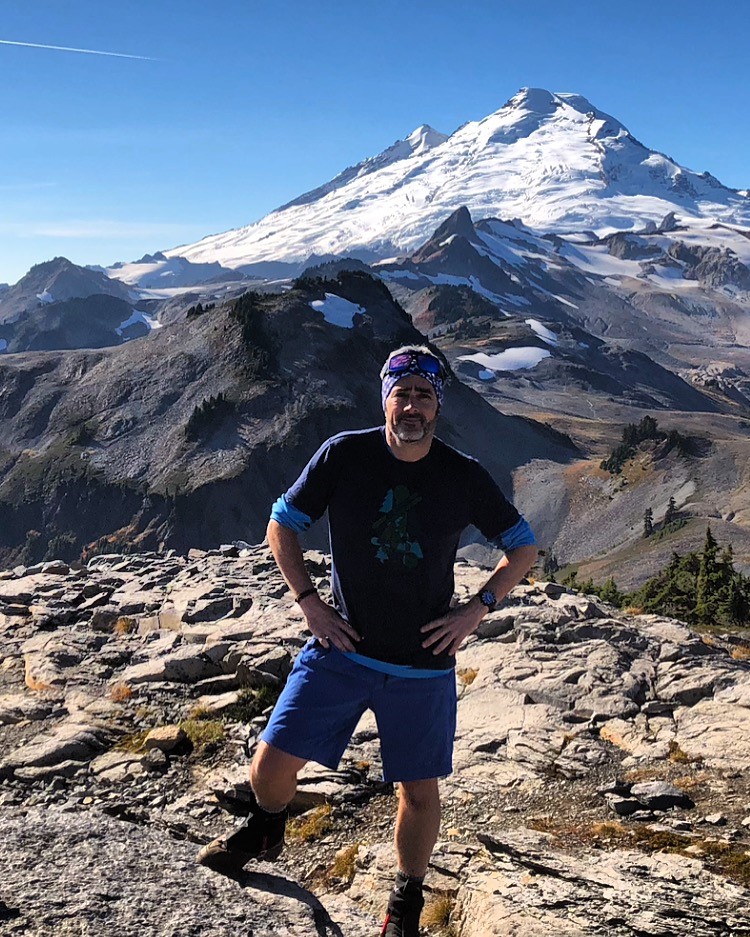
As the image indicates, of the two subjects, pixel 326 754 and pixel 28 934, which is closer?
pixel 28 934

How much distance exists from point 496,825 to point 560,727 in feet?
8.28

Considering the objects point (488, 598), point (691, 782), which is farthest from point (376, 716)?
point (691, 782)

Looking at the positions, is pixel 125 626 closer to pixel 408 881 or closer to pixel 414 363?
pixel 408 881

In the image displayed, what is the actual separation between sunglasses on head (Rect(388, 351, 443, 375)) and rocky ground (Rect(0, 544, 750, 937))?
334cm

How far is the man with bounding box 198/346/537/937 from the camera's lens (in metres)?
4.58

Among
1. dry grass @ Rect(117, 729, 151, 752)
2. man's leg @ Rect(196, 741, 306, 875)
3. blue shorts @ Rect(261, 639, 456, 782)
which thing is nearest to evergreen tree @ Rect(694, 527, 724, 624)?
dry grass @ Rect(117, 729, 151, 752)

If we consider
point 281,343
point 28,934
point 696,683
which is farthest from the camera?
point 281,343

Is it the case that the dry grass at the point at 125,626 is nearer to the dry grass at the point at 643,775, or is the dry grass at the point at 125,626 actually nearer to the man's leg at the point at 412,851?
the dry grass at the point at 643,775

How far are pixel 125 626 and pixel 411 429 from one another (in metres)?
10.3

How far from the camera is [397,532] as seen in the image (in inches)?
180

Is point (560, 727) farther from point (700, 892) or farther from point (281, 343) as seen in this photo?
point (281, 343)

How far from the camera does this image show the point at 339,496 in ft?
15.5

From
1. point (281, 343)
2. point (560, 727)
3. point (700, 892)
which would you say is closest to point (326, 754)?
point (700, 892)

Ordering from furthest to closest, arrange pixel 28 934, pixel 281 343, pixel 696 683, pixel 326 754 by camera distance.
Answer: pixel 281 343
pixel 696 683
pixel 326 754
pixel 28 934
